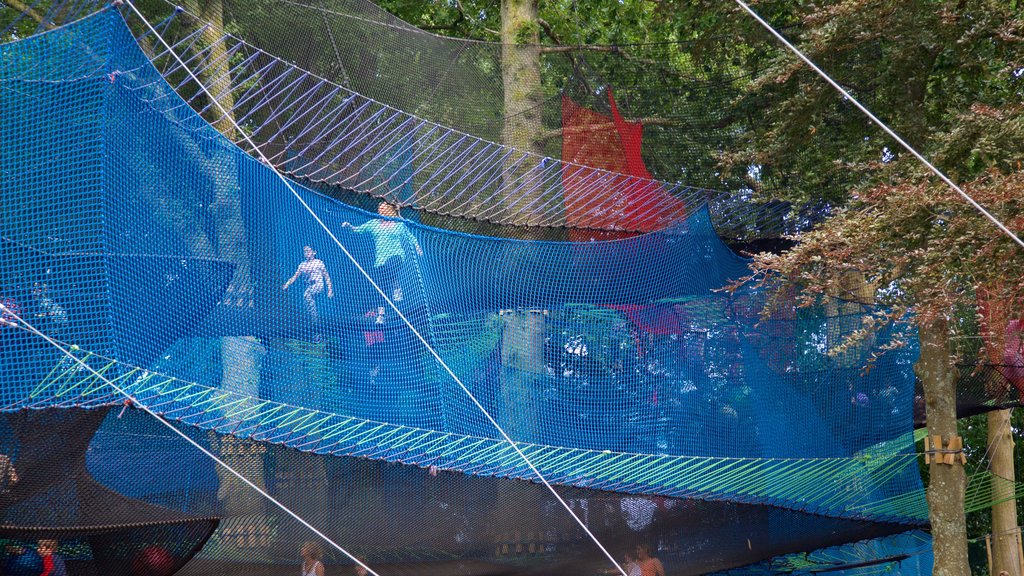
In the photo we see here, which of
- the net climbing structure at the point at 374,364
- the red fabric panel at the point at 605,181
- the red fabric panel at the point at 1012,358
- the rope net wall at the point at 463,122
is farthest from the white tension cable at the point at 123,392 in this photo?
the red fabric panel at the point at 1012,358

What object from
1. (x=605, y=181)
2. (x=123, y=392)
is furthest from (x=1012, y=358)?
(x=123, y=392)

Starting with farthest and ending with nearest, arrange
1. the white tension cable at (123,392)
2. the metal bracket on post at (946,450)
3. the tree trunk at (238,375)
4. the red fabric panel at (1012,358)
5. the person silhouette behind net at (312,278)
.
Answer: the red fabric panel at (1012,358)
the metal bracket on post at (946,450)
the person silhouette behind net at (312,278)
the tree trunk at (238,375)
the white tension cable at (123,392)

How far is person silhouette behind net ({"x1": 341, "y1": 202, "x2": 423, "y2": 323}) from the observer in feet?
15.6

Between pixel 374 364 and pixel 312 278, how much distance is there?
0.48m

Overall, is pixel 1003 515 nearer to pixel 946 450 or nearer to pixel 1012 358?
pixel 1012 358

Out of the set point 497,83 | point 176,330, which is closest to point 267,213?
point 176,330

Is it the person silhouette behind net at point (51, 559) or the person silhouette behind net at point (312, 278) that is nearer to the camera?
the person silhouette behind net at point (51, 559)

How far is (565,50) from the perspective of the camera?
6.74 meters

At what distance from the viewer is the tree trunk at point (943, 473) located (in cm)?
578

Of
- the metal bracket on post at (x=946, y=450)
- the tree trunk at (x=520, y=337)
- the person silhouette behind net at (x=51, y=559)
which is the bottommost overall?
the person silhouette behind net at (x=51, y=559)

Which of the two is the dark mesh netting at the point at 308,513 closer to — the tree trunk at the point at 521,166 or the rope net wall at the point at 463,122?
the tree trunk at the point at 521,166

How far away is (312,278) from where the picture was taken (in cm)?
450

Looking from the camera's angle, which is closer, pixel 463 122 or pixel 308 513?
pixel 308 513

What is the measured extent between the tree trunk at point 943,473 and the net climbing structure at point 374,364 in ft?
0.95
